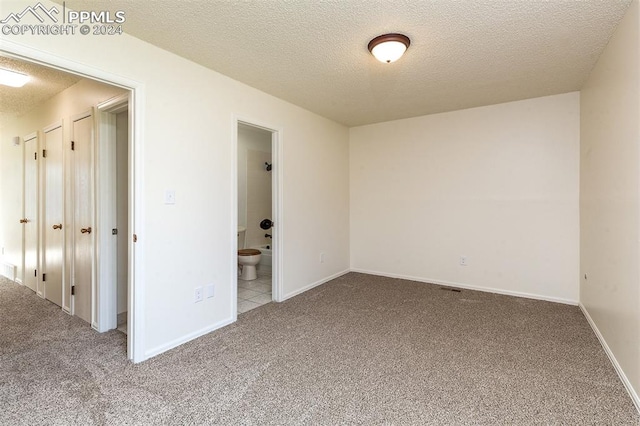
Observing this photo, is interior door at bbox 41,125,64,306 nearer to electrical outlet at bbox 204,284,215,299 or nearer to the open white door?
the open white door

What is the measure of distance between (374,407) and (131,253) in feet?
6.50

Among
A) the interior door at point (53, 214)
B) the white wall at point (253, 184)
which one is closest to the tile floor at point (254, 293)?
the white wall at point (253, 184)

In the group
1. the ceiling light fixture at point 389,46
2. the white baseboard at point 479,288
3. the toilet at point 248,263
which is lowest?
the white baseboard at point 479,288

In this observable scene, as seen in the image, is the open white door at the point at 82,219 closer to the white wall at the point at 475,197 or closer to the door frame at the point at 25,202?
the door frame at the point at 25,202

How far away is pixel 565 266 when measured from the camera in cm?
355

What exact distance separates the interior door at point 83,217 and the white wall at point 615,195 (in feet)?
13.8

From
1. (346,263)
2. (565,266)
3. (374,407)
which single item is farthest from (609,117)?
(346,263)

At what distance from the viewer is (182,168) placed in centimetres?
258

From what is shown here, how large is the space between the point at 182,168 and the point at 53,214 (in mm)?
2060

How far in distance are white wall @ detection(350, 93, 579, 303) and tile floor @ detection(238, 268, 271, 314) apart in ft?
4.99

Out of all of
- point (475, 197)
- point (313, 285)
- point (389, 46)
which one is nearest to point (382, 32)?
point (389, 46)

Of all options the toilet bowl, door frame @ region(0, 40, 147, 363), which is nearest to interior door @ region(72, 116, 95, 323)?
door frame @ region(0, 40, 147, 363)

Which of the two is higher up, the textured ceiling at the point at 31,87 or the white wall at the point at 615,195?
the textured ceiling at the point at 31,87

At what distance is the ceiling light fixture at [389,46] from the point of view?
2.21 metres
